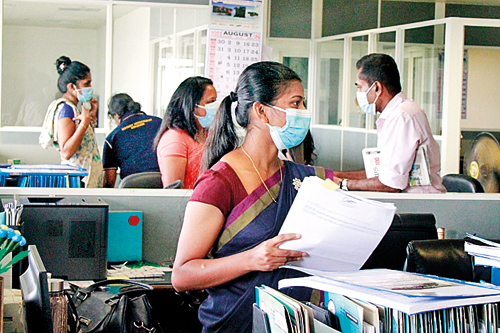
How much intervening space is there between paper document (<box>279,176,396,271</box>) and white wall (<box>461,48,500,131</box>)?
18.4 ft

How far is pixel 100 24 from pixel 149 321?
15.8 ft

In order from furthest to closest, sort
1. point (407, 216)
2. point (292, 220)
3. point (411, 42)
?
point (411, 42), point (407, 216), point (292, 220)

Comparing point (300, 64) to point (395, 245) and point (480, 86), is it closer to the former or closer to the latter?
point (480, 86)

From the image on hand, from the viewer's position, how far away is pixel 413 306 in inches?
35.2

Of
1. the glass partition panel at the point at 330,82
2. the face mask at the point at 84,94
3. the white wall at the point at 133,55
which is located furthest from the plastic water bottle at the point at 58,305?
the glass partition panel at the point at 330,82

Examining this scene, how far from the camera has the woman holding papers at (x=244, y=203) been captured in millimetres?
1439

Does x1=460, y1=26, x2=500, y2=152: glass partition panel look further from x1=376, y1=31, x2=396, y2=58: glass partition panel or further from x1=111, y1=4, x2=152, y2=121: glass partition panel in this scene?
x1=111, y1=4, x2=152, y2=121: glass partition panel

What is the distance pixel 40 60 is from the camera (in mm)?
6090

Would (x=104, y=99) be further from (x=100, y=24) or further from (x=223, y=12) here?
(x=223, y=12)

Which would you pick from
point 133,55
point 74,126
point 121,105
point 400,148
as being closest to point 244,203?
point 400,148

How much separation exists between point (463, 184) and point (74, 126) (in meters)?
2.37

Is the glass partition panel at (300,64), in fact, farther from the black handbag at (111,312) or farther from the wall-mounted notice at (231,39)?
Answer: the black handbag at (111,312)

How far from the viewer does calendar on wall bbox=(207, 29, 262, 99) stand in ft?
17.9

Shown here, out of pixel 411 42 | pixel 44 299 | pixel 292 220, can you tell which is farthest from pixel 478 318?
pixel 411 42
